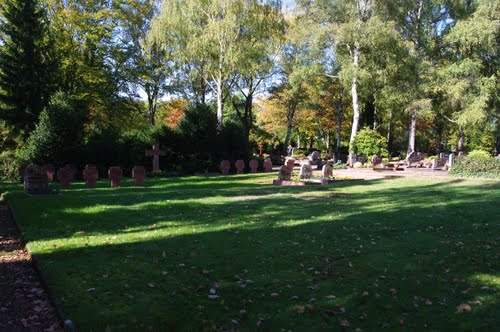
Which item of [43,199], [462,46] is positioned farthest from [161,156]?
[462,46]

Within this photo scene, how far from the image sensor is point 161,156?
953 inches

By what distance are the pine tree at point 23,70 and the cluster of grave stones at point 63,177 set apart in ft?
23.2

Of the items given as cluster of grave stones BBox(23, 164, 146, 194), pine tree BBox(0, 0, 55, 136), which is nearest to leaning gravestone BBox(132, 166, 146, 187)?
cluster of grave stones BBox(23, 164, 146, 194)

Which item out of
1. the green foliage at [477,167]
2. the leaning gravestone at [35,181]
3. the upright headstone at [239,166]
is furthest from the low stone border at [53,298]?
the green foliage at [477,167]

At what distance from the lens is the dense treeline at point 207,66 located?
23.7m

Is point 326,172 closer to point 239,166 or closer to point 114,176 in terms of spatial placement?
point 239,166

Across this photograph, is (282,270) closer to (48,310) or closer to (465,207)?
(48,310)

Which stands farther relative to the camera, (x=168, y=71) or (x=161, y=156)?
(x=168, y=71)

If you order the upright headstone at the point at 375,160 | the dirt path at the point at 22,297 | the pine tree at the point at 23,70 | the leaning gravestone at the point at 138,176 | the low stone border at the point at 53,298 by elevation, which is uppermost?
the pine tree at the point at 23,70

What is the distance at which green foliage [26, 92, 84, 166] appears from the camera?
2019cm

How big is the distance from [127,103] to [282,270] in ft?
94.7

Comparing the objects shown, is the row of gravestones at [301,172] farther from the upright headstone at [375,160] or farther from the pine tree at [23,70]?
the pine tree at [23,70]

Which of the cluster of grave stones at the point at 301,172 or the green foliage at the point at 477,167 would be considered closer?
the cluster of grave stones at the point at 301,172

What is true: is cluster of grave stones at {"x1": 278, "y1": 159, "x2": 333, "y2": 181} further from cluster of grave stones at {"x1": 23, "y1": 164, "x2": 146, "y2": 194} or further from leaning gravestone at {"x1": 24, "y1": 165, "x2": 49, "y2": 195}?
leaning gravestone at {"x1": 24, "y1": 165, "x2": 49, "y2": 195}
